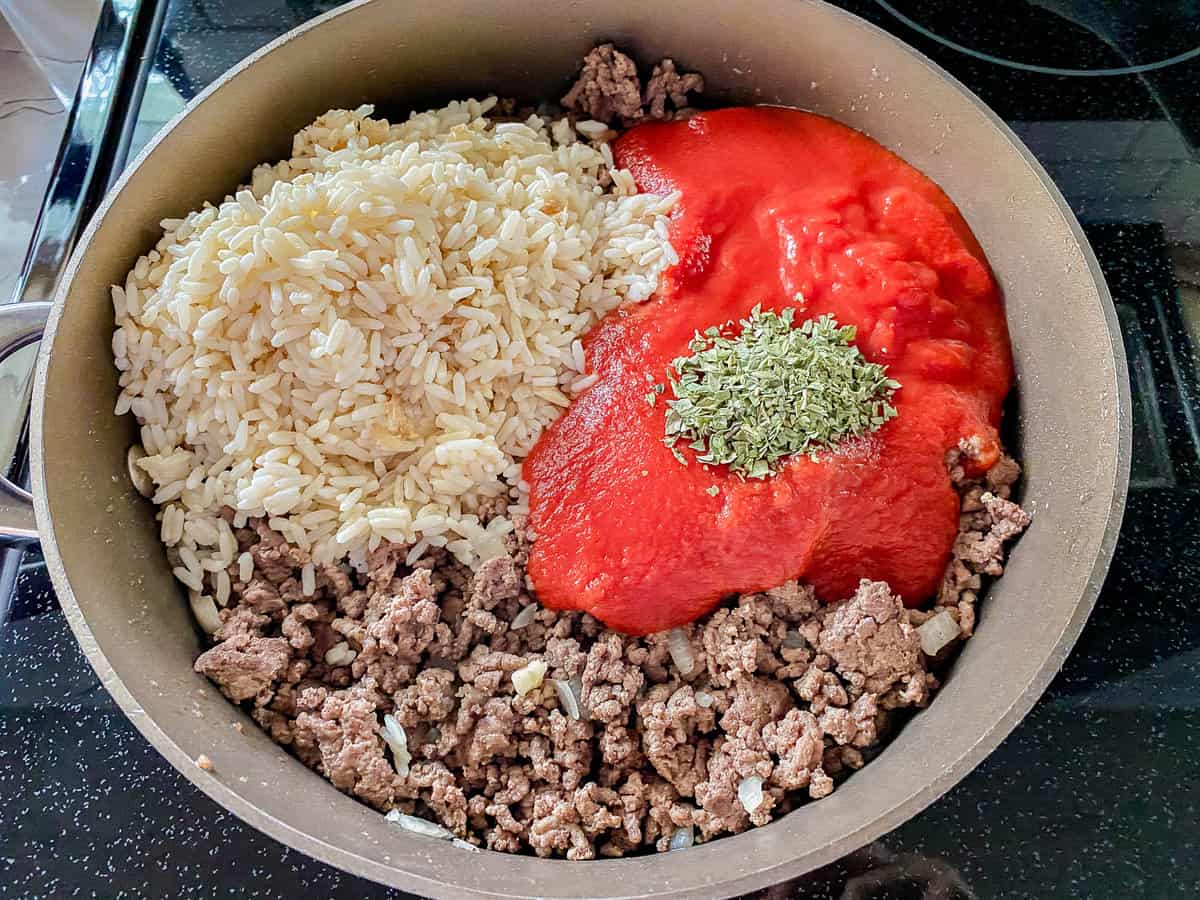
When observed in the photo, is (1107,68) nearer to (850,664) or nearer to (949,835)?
(850,664)

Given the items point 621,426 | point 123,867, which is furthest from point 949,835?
point 123,867

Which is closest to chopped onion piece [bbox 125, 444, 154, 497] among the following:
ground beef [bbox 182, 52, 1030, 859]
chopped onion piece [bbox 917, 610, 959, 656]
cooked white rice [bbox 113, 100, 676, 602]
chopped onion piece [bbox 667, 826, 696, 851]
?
cooked white rice [bbox 113, 100, 676, 602]

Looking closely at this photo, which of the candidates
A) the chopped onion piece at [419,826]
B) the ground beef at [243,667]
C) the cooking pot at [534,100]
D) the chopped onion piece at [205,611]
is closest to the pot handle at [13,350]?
the cooking pot at [534,100]

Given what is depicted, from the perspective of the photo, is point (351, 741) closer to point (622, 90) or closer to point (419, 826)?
point (419, 826)

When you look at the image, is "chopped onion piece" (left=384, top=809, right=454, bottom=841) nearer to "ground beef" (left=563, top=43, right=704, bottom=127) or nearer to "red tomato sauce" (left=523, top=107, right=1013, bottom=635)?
"red tomato sauce" (left=523, top=107, right=1013, bottom=635)

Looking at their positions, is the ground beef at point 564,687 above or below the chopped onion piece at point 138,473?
below

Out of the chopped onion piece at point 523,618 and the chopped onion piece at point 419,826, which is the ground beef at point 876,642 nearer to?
the chopped onion piece at point 523,618
